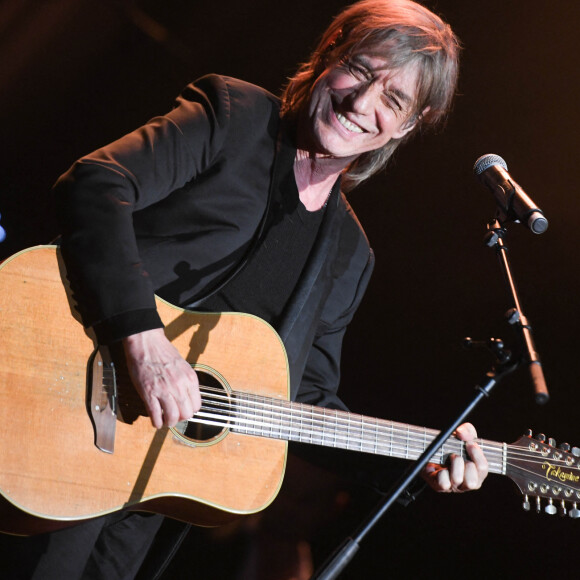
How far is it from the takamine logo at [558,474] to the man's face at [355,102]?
1.58 m

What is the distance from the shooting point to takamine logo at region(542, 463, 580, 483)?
275cm

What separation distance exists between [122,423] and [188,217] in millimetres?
764

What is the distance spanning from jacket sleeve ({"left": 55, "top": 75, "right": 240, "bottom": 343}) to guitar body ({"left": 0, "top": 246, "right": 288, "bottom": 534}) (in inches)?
4.2

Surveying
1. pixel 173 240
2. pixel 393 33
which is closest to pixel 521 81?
pixel 393 33

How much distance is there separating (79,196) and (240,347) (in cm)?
78

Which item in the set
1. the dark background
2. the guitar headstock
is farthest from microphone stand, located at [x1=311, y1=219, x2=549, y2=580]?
the dark background

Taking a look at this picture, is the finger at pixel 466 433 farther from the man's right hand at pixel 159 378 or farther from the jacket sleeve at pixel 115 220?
the jacket sleeve at pixel 115 220

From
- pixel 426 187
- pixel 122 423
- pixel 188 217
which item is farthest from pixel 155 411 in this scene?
pixel 426 187

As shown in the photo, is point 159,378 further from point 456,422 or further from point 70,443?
point 456,422

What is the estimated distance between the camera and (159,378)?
1932mm

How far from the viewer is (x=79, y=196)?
1972 mm

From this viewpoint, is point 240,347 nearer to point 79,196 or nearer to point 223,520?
point 223,520

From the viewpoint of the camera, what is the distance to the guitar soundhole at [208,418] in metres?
2.20

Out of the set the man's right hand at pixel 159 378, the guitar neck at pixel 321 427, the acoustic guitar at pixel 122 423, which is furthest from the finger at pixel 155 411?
the guitar neck at pixel 321 427
